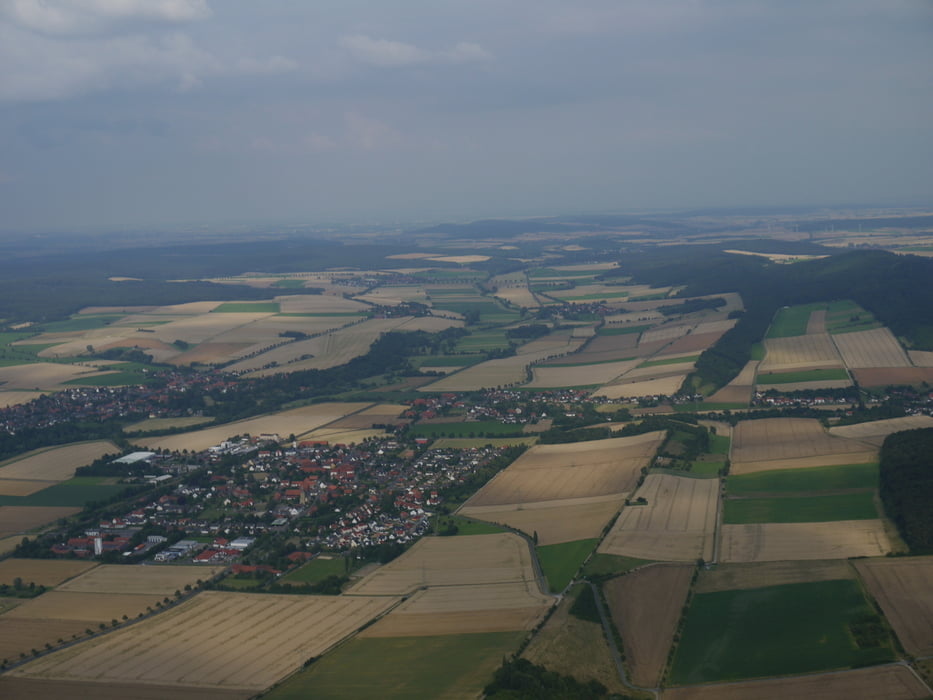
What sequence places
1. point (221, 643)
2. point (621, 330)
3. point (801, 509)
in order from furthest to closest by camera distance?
point (621, 330)
point (801, 509)
point (221, 643)

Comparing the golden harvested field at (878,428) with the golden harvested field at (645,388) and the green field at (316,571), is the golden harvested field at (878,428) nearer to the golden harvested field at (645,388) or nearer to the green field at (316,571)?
the golden harvested field at (645,388)

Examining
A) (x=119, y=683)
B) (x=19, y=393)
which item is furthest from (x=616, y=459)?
(x=19, y=393)

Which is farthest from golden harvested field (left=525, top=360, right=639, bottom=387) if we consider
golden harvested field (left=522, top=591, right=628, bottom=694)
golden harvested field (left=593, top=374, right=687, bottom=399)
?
golden harvested field (left=522, top=591, right=628, bottom=694)

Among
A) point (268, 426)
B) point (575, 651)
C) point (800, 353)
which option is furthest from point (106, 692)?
point (800, 353)

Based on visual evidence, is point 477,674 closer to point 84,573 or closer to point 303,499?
point 84,573

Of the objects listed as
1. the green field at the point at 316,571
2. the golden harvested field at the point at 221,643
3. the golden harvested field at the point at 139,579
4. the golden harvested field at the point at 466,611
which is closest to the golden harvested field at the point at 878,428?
the golden harvested field at the point at 466,611

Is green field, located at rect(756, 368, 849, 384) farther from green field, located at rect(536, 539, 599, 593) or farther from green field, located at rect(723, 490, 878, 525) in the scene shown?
green field, located at rect(536, 539, 599, 593)

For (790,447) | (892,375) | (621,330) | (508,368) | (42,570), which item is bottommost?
(42,570)

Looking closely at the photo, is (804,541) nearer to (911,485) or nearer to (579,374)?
(911,485)
